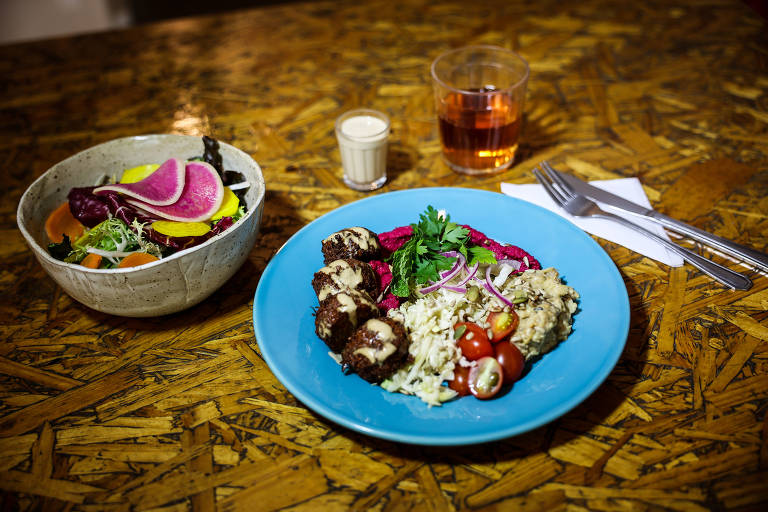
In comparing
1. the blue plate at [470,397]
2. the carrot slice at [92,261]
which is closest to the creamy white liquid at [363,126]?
the blue plate at [470,397]

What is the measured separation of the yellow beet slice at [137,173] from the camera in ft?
6.90

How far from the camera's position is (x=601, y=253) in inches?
70.5

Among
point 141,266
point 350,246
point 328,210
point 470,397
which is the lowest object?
point 328,210

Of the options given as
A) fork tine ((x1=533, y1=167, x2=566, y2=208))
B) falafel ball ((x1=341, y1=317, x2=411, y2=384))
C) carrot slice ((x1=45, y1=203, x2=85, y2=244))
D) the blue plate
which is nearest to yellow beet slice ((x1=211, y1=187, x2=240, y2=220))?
the blue plate

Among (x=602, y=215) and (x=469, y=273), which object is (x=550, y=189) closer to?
(x=602, y=215)

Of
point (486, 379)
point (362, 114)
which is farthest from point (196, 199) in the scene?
point (486, 379)

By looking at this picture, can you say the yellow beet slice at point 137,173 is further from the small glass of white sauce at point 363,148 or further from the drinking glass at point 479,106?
the drinking glass at point 479,106

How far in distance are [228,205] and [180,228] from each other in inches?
7.9

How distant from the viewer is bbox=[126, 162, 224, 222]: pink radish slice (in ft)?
6.25

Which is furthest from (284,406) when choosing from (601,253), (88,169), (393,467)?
(88,169)

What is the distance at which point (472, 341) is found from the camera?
154 cm

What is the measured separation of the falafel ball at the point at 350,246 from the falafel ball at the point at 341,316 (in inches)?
8.1

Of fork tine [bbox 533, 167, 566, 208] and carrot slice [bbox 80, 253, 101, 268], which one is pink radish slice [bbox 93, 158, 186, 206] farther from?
fork tine [bbox 533, 167, 566, 208]

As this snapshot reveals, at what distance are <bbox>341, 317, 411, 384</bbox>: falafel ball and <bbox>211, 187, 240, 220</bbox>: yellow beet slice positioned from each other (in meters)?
0.74
